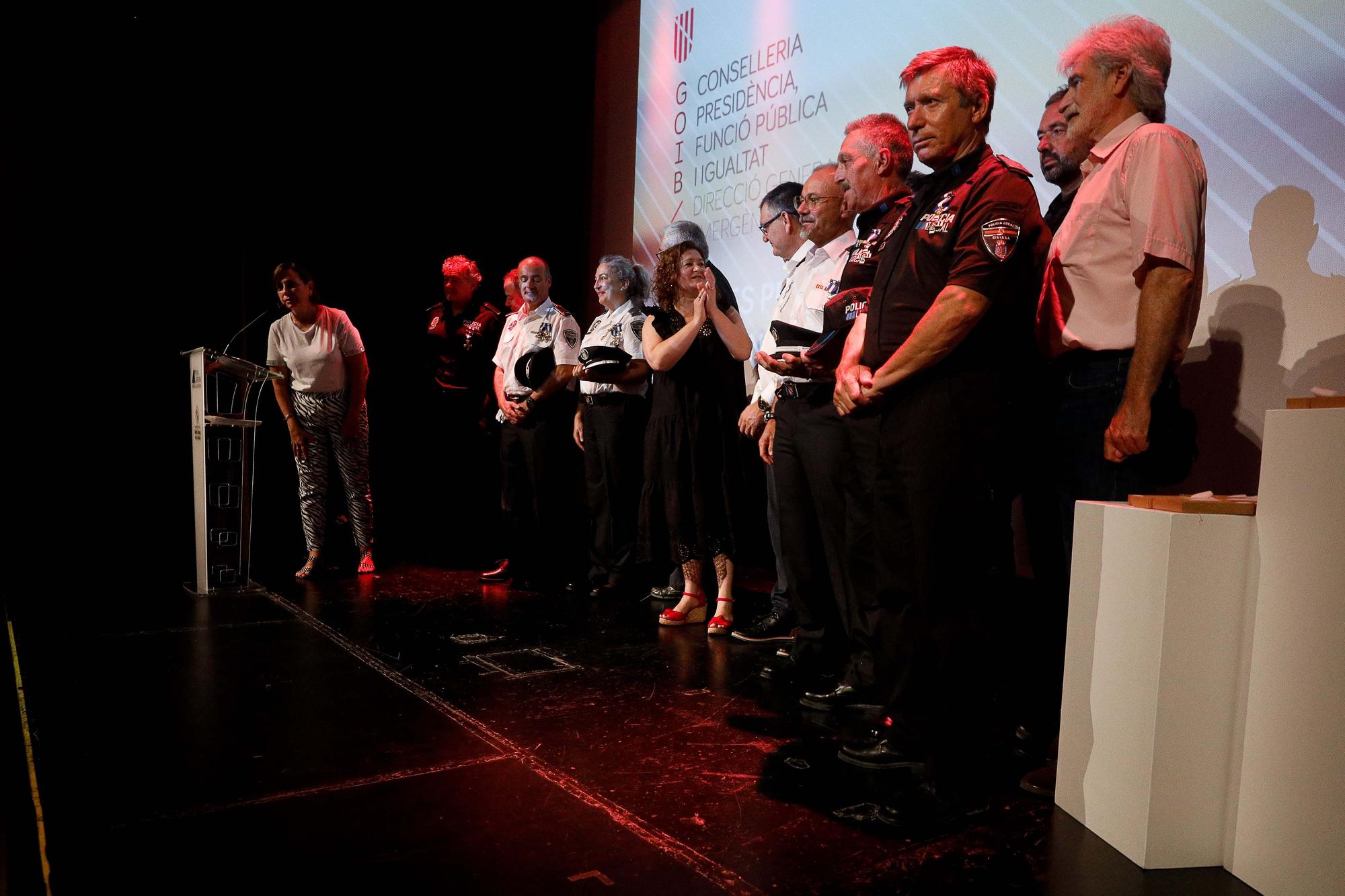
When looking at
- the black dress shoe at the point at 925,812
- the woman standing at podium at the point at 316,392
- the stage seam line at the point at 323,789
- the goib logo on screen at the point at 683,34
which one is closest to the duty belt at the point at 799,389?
the black dress shoe at the point at 925,812

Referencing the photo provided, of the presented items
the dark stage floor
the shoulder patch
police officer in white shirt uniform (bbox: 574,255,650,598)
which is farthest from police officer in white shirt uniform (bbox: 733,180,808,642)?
the shoulder patch

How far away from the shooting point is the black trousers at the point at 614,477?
401 centimetres

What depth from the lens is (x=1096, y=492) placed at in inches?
73.2

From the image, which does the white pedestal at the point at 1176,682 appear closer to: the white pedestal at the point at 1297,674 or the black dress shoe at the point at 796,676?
the white pedestal at the point at 1297,674

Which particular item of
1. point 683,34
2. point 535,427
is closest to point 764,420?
point 535,427

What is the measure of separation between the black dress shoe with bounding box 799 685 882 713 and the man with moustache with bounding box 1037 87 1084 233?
139 cm

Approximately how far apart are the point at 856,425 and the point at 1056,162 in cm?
120

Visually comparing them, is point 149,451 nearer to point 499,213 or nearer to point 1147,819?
point 499,213

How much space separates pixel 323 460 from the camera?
4488 millimetres

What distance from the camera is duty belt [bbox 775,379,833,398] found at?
2.63m

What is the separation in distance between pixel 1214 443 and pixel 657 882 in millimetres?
1996

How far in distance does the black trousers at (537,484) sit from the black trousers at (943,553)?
2629mm

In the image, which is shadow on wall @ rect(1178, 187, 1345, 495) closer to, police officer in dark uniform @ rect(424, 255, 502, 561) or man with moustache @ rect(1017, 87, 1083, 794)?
man with moustache @ rect(1017, 87, 1083, 794)

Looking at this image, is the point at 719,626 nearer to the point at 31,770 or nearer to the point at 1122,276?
the point at 1122,276
